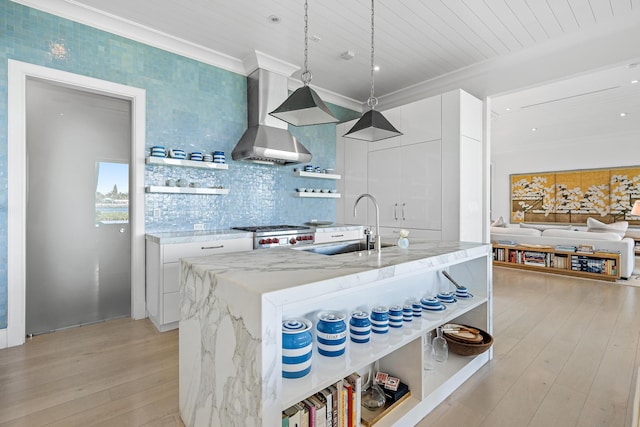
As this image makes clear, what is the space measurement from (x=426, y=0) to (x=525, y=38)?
4.56 feet

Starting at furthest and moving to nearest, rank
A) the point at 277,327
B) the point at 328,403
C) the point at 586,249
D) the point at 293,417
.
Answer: the point at 586,249
the point at 328,403
the point at 293,417
the point at 277,327

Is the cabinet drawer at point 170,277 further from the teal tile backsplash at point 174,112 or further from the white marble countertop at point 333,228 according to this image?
the white marble countertop at point 333,228

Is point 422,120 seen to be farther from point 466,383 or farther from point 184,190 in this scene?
point 466,383

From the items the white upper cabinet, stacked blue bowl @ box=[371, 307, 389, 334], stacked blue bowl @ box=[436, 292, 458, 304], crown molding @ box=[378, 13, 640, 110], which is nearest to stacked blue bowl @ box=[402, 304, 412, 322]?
stacked blue bowl @ box=[371, 307, 389, 334]

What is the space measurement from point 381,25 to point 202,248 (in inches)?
108

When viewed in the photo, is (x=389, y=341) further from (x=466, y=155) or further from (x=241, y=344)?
(x=466, y=155)

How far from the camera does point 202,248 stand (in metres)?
3.02

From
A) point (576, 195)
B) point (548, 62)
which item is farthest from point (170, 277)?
point (576, 195)

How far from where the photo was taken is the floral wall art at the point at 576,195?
7359 mm

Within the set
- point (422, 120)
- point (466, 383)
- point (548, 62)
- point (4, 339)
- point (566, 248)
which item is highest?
point (548, 62)

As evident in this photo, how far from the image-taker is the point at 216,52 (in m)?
3.59

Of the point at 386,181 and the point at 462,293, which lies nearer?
the point at 462,293

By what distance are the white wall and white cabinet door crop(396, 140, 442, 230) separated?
5.48 metres

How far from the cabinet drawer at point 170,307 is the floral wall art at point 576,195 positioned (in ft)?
29.9
